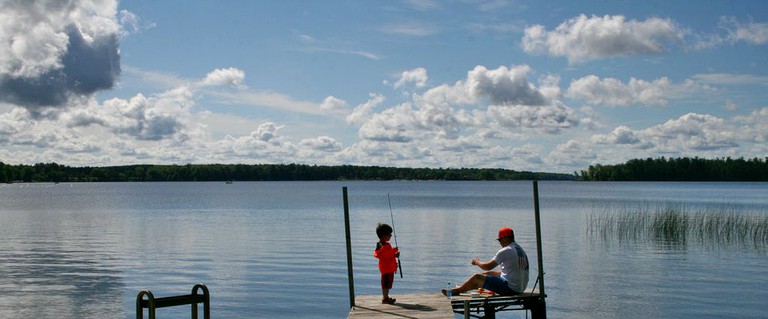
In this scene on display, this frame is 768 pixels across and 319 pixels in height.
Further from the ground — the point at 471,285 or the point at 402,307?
the point at 471,285

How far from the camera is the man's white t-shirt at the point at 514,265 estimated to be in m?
13.2

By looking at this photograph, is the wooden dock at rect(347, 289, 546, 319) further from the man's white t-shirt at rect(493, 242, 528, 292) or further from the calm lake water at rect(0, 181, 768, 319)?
the calm lake water at rect(0, 181, 768, 319)

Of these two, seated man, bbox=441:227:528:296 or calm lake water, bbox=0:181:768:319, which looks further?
calm lake water, bbox=0:181:768:319

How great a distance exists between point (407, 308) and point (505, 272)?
1967 millimetres

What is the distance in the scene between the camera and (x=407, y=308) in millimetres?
12867

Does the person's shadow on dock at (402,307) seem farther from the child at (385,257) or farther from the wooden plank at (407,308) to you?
the child at (385,257)

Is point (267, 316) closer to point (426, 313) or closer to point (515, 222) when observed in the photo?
point (426, 313)

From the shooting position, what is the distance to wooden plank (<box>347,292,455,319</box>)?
12328mm

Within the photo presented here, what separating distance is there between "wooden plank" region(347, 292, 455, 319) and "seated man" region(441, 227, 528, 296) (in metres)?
0.40

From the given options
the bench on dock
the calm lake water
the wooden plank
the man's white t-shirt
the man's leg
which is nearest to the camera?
the wooden plank

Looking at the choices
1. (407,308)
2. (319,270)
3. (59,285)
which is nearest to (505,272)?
(407,308)

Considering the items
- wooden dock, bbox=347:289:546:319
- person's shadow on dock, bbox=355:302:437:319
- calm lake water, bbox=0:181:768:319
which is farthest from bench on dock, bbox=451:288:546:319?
calm lake water, bbox=0:181:768:319

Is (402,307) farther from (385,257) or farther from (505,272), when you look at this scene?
(505,272)

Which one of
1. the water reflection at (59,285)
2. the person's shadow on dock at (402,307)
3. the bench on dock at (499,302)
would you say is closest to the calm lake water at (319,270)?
the water reflection at (59,285)
